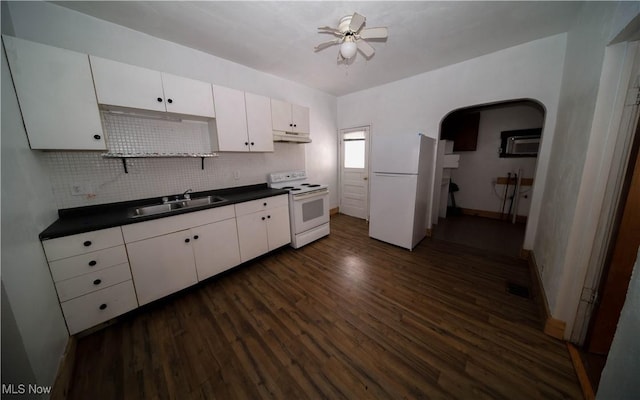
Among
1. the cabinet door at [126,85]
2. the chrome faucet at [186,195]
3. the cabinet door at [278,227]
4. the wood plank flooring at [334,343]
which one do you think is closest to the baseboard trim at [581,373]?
the wood plank flooring at [334,343]

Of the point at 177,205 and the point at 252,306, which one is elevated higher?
the point at 177,205

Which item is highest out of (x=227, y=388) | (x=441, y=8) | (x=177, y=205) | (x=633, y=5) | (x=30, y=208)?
(x=441, y=8)

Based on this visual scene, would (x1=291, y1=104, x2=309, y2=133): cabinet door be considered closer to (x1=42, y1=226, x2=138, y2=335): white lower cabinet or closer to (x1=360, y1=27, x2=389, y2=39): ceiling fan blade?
(x1=360, y1=27, x2=389, y2=39): ceiling fan blade

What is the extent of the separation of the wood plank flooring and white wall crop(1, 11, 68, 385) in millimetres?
351

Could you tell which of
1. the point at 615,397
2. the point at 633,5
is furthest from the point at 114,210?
the point at 633,5

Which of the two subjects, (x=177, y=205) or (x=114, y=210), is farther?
(x=177, y=205)

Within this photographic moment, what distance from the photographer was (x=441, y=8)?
180cm

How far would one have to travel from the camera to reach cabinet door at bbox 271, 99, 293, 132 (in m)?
2.84

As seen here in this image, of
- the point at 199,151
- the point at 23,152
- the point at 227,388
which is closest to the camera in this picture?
the point at 227,388

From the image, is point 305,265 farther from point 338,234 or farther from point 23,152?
point 23,152

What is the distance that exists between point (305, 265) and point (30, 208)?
2.30 metres

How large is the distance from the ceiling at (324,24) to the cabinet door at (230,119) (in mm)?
570

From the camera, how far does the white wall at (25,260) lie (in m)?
1.00

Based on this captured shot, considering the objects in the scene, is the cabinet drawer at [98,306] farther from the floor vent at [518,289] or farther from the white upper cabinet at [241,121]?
the floor vent at [518,289]
